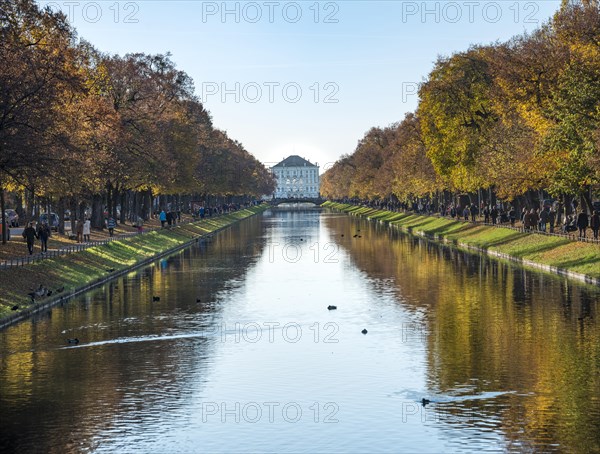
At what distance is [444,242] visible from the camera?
84.5m

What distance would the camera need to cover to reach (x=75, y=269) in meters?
50.4

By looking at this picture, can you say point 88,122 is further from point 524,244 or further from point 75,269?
point 524,244

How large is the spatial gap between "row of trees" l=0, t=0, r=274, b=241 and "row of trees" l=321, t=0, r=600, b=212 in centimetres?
2494

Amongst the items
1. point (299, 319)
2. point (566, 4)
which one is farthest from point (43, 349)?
point (566, 4)

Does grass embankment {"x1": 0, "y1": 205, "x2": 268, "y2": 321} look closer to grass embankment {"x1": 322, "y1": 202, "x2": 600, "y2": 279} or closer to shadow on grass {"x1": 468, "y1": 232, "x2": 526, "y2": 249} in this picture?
shadow on grass {"x1": 468, "y1": 232, "x2": 526, "y2": 249}

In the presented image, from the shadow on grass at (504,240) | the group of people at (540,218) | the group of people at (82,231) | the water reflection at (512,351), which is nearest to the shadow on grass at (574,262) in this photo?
the water reflection at (512,351)

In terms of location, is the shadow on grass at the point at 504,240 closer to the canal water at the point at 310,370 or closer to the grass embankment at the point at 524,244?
the grass embankment at the point at 524,244

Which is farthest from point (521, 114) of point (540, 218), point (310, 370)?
point (310, 370)

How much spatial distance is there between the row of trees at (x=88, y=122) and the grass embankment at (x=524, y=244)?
82.6 ft

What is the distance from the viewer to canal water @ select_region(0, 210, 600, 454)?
1881cm

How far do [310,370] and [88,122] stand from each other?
44.1 metres

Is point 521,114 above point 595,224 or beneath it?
above

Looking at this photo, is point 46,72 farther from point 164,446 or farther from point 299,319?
point 164,446

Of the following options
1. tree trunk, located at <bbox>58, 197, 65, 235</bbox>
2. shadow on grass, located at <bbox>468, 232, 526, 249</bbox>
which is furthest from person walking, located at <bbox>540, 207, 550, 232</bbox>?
tree trunk, located at <bbox>58, 197, 65, 235</bbox>
